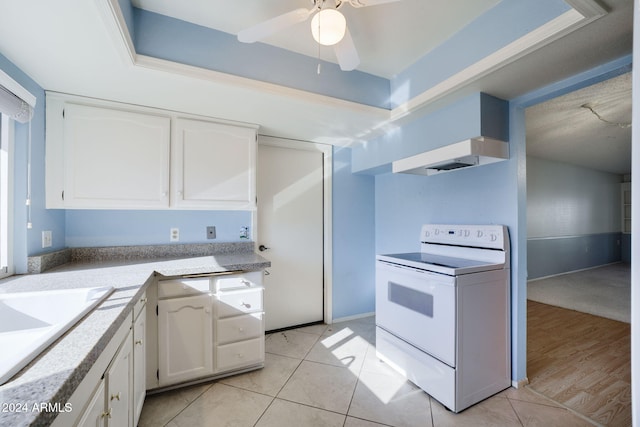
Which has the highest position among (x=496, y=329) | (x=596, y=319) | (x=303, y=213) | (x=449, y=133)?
(x=449, y=133)

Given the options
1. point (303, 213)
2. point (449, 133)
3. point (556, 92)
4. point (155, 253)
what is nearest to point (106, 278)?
point (155, 253)

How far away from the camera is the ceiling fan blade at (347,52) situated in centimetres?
138

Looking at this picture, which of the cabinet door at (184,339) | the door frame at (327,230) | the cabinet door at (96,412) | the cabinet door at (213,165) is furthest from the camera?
the door frame at (327,230)

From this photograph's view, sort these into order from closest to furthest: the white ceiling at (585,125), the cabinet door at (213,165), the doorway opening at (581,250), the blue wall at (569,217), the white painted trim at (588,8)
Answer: the white painted trim at (588,8), the doorway opening at (581,250), the cabinet door at (213,165), the white ceiling at (585,125), the blue wall at (569,217)

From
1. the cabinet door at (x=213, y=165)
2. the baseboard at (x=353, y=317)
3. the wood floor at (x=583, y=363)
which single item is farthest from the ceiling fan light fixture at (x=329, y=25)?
the baseboard at (x=353, y=317)

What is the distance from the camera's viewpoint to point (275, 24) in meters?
1.26

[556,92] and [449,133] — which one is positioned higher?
[556,92]

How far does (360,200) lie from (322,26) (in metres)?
2.24

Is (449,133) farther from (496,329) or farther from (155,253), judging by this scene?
(155,253)

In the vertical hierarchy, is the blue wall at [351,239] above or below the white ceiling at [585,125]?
below

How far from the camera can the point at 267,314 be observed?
9.34 feet

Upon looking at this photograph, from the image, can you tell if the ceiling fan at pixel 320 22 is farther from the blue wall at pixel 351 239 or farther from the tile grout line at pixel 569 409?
the tile grout line at pixel 569 409

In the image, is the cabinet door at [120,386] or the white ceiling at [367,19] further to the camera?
the white ceiling at [367,19]

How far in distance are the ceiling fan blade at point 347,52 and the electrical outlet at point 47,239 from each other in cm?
217
